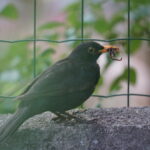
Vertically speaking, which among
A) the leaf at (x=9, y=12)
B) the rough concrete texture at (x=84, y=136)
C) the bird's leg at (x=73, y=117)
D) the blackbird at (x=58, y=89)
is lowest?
the rough concrete texture at (x=84, y=136)

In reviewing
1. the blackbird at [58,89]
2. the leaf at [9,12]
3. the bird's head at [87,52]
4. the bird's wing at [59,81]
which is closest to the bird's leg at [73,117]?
the blackbird at [58,89]

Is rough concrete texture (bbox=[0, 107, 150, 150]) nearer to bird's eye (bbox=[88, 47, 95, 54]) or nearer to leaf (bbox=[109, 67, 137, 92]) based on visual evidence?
bird's eye (bbox=[88, 47, 95, 54])

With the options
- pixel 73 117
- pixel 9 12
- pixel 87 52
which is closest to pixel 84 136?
pixel 73 117

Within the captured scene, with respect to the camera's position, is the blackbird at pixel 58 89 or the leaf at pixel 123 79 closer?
the blackbird at pixel 58 89

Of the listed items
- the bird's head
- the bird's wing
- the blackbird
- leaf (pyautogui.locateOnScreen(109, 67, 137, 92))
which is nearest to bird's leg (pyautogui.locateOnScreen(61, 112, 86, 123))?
the blackbird

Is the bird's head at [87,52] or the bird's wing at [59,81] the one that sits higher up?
the bird's head at [87,52]

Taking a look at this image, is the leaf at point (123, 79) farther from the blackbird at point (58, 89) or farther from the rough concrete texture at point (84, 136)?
the rough concrete texture at point (84, 136)

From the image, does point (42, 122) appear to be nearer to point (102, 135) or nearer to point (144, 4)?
point (102, 135)
